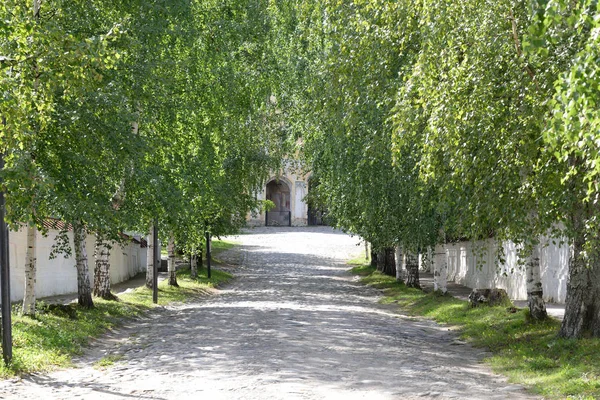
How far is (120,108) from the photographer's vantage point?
55.2 feet

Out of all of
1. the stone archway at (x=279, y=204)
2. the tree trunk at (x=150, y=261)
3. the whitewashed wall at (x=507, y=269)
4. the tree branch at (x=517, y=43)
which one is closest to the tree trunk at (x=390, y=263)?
the whitewashed wall at (x=507, y=269)

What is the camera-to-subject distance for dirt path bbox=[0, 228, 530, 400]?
11.4 meters

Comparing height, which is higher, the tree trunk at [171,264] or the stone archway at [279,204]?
the stone archway at [279,204]

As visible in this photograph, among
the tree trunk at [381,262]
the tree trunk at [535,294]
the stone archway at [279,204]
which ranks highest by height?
the stone archway at [279,204]

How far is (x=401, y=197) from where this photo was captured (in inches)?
906

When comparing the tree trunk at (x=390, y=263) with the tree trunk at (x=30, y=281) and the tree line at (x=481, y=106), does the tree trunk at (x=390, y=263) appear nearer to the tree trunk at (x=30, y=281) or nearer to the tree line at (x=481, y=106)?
the tree trunk at (x=30, y=281)

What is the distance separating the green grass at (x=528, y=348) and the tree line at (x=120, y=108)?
21.6 ft

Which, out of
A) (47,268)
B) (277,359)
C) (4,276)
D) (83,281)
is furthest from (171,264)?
(4,276)

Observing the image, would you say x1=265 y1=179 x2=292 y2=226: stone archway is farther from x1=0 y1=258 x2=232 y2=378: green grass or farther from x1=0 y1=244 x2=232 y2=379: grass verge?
x1=0 y1=258 x2=232 y2=378: green grass

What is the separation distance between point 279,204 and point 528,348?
70.8m

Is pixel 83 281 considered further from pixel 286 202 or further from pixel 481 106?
pixel 286 202

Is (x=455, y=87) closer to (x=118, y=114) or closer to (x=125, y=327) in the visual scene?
(x=118, y=114)

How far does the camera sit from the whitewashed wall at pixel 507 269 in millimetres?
21328

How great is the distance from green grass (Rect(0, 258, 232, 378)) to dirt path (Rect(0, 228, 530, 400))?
32 cm
